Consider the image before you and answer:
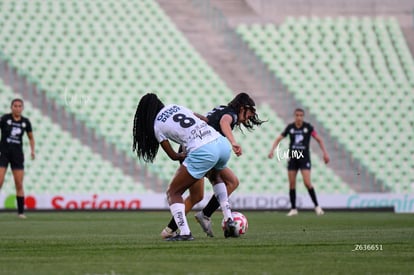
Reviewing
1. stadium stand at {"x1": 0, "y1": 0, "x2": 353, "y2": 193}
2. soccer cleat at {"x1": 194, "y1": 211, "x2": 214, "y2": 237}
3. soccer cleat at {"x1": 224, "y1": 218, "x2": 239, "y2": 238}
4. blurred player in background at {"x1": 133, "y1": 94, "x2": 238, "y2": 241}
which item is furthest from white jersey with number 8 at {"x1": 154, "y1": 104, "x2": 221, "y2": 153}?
stadium stand at {"x1": 0, "y1": 0, "x2": 353, "y2": 193}

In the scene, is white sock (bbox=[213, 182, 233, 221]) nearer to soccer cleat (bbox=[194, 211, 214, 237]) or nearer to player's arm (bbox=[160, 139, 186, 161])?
soccer cleat (bbox=[194, 211, 214, 237])

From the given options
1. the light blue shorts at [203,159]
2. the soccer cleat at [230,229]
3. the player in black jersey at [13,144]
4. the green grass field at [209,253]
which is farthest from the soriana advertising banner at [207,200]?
the light blue shorts at [203,159]

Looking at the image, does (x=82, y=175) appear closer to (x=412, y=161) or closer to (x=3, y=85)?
(x=3, y=85)

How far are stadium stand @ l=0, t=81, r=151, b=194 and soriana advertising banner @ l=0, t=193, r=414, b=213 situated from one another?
1010 mm

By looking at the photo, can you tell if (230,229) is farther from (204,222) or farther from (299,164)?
(299,164)

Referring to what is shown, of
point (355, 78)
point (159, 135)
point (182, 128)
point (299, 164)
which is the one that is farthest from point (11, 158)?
point (355, 78)

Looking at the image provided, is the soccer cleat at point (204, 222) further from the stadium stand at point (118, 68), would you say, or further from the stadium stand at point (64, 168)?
the stadium stand at point (118, 68)

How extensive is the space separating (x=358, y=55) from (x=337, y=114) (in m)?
2.29

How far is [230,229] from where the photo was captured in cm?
1043

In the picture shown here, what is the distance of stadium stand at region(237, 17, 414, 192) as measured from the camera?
82.7 ft

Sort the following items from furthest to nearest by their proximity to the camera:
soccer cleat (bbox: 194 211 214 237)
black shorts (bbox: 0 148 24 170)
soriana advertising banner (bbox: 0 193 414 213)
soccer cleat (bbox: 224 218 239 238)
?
1. soriana advertising banner (bbox: 0 193 414 213)
2. black shorts (bbox: 0 148 24 170)
3. soccer cleat (bbox: 194 211 214 237)
4. soccer cleat (bbox: 224 218 239 238)

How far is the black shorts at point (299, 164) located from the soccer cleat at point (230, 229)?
818 cm

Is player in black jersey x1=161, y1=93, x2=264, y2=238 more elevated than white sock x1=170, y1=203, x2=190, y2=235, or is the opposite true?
player in black jersey x1=161, y1=93, x2=264, y2=238

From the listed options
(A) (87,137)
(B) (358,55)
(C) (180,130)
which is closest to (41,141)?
(A) (87,137)
